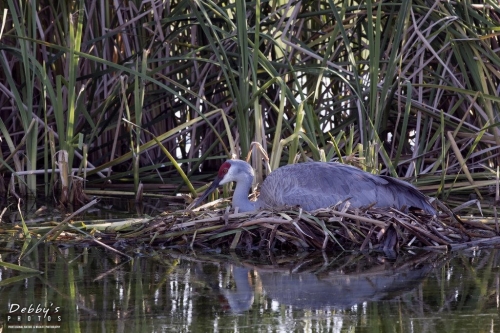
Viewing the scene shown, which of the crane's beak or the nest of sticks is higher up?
the crane's beak

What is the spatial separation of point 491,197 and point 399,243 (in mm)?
1967

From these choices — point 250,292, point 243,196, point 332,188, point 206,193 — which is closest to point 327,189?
point 332,188

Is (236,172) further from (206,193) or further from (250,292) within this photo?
(250,292)

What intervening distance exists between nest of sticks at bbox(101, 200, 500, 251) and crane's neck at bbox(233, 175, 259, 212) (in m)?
0.35

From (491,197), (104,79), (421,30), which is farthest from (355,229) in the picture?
(104,79)

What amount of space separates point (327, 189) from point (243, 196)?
57 cm

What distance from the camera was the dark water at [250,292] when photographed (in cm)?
389

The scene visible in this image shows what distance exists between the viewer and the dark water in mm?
3895

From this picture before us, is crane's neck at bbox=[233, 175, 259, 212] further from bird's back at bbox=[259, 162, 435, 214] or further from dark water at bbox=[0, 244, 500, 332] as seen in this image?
dark water at bbox=[0, 244, 500, 332]

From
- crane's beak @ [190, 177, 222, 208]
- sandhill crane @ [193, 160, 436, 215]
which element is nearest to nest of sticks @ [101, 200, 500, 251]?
sandhill crane @ [193, 160, 436, 215]

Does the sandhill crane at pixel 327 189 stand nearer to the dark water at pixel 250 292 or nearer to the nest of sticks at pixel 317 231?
the nest of sticks at pixel 317 231

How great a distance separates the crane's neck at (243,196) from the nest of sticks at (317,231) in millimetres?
352

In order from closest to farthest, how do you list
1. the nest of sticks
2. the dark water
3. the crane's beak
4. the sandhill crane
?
the dark water
the nest of sticks
the sandhill crane
the crane's beak

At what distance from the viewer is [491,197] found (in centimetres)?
729
